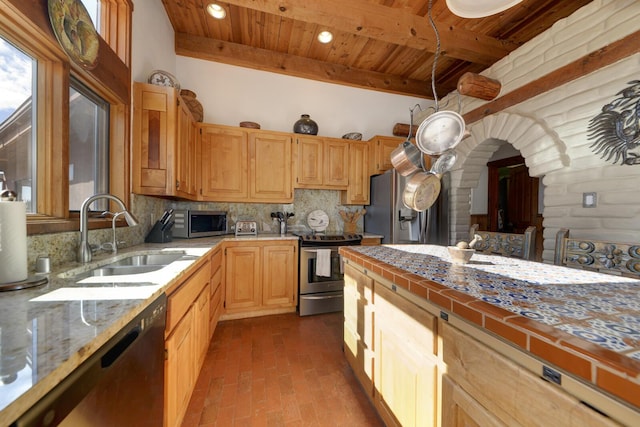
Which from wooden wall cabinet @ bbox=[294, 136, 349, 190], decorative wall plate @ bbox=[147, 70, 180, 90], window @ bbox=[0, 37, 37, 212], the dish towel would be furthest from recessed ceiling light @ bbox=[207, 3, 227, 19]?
the dish towel

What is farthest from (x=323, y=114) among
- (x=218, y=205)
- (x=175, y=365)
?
(x=175, y=365)

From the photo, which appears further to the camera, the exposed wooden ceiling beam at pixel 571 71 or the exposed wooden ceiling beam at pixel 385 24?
the exposed wooden ceiling beam at pixel 385 24

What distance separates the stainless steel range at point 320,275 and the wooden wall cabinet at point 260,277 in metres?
0.11

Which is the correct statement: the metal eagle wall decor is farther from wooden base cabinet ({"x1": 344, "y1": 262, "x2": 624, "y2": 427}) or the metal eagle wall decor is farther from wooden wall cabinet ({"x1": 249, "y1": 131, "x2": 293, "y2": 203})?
wooden wall cabinet ({"x1": 249, "y1": 131, "x2": 293, "y2": 203})

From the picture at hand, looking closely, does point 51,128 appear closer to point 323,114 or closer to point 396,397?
point 396,397

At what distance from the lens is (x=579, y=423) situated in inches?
19.2

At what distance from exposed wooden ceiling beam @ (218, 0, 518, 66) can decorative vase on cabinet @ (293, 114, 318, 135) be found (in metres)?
1.05

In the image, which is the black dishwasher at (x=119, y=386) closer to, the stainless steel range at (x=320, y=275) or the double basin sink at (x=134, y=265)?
the double basin sink at (x=134, y=265)

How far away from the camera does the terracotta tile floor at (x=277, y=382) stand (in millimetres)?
1423

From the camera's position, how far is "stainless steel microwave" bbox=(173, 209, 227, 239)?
254 cm

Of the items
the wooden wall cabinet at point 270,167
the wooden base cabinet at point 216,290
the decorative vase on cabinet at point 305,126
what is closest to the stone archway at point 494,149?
the decorative vase on cabinet at point 305,126

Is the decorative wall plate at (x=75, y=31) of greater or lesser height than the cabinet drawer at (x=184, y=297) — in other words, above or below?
above

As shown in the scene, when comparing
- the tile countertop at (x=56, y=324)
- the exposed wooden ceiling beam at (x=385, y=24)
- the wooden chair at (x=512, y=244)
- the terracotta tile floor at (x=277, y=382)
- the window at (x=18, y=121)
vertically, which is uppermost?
the exposed wooden ceiling beam at (x=385, y=24)

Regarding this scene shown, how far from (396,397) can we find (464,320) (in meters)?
0.68
